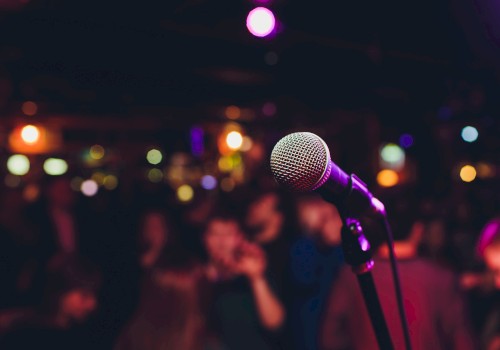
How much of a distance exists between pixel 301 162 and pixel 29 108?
44.5 ft

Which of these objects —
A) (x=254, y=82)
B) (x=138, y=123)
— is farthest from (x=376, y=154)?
(x=138, y=123)

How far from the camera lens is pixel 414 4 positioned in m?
4.71

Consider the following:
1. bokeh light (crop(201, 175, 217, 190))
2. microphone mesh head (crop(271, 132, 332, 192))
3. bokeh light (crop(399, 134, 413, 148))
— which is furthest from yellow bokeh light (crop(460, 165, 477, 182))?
microphone mesh head (crop(271, 132, 332, 192))

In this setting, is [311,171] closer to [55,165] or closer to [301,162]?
[301,162]

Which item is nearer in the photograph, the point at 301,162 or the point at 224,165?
the point at 301,162

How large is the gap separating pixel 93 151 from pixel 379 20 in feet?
69.4

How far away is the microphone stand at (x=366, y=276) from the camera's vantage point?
123cm

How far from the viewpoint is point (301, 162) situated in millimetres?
1128

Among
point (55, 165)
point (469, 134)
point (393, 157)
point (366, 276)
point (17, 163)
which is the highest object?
point (55, 165)

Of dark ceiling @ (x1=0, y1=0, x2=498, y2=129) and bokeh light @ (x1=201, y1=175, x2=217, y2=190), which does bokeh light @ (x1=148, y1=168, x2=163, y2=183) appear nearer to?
bokeh light @ (x1=201, y1=175, x2=217, y2=190)

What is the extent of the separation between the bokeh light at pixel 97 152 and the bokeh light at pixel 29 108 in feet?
32.6

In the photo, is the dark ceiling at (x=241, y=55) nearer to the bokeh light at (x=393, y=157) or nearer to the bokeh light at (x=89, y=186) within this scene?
the bokeh light at (x=393, y=157)

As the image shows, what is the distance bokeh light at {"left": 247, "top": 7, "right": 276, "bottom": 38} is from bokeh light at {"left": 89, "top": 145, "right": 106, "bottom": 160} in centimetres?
2052

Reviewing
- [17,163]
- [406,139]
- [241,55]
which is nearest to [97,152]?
[17,163]
